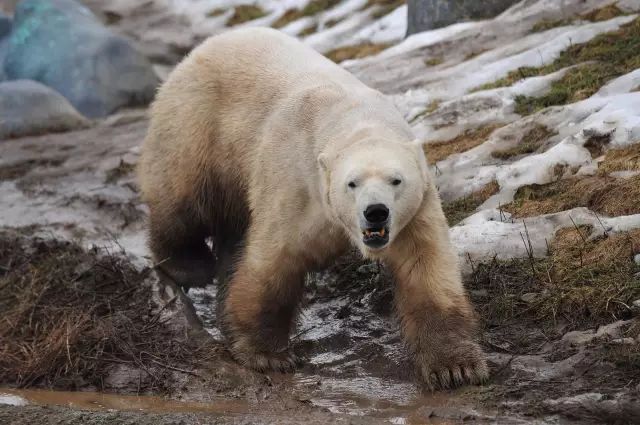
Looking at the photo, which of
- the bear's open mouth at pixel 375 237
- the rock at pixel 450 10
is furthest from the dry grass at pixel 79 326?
the rock at pixel 450 10

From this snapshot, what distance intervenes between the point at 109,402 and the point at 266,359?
88cm

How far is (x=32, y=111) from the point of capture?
12195 millimetres

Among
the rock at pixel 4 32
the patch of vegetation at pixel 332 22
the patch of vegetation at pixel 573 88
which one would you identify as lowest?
the patch of vegetation at pixel 332 22

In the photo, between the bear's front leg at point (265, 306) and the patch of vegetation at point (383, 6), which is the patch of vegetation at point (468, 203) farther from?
the patch of vegetation at point (383, 6)

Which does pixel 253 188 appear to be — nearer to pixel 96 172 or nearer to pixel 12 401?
pixel 12 401

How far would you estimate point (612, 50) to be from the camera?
8695 millimetres

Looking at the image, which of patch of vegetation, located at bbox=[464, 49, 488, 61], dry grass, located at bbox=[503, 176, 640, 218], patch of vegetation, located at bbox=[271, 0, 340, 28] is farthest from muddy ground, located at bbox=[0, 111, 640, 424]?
A: patch of vegetation, located at bbox=[271, 0, 340, 28]

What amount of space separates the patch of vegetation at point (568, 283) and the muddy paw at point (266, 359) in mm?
1102

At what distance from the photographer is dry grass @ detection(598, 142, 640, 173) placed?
6.38 metres

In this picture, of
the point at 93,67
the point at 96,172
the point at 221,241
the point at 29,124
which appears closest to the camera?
the point at 221,241

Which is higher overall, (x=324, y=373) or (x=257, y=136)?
(x=257, y=136)

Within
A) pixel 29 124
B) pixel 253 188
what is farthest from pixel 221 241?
pixel 29 124

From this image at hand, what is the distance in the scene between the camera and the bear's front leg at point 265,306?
18.0 ft

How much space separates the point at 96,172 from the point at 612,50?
16.9 feet
